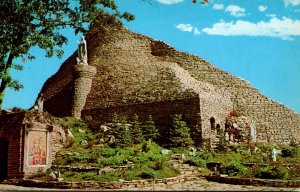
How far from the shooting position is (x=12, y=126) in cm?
1723

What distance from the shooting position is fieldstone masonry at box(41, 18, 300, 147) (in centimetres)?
2630

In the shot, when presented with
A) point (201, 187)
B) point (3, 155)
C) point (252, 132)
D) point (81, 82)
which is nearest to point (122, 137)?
point (3, 155)

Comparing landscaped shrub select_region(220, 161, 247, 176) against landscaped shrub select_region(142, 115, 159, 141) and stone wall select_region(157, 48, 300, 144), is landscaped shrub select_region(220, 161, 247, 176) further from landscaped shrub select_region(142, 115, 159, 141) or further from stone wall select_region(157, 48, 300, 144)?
stone wall select_region(157, 48, 300, 144)

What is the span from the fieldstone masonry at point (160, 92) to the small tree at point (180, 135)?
1153mm

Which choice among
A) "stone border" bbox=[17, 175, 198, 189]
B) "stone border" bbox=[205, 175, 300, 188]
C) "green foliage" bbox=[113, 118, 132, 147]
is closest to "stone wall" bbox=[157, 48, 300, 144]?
"green foliage" bbox=[113, 118, 132, 147]

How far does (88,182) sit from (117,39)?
2210 cm

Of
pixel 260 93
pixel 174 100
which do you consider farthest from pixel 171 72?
pixel 260 93

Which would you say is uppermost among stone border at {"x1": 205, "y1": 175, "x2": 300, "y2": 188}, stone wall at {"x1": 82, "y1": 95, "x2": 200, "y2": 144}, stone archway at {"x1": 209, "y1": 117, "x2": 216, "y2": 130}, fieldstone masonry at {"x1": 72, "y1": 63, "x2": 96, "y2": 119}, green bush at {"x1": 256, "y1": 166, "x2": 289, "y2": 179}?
fieldstone masonry at {"x1": 72, "y1": 63, "x2": 96, "y2": 119}

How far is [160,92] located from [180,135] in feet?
16.0

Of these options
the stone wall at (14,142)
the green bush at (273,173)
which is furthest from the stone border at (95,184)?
the green bush at (273,173)

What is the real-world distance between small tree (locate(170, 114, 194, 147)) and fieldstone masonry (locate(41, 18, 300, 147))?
115cm

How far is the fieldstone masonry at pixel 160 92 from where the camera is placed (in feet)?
86.3

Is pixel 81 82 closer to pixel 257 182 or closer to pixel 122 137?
pixel 122 137

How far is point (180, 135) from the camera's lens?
928 inches
